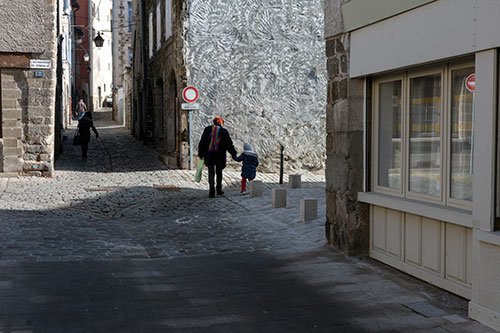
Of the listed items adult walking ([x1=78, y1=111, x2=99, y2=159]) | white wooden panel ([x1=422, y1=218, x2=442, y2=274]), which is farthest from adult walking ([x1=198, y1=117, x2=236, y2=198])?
adult walking ([x1=78, y1=111, x2=99, y2=159])

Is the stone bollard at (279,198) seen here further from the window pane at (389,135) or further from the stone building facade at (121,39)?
the stone building facade at (121,39)

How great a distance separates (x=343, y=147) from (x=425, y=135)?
1.20 m

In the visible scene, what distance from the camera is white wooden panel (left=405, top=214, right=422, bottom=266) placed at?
5461 mm

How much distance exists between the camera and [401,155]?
587cm

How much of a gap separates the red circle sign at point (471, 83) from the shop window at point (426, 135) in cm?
3

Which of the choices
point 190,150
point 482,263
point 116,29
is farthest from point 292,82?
point 116,29

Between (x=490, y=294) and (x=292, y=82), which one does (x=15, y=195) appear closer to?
(x=292, y=82)

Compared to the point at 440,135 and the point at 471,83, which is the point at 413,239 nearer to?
the point at 440,135

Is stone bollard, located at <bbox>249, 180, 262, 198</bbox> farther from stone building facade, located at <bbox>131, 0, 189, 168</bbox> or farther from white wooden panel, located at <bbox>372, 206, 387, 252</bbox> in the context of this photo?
white wooden panel, located at <bbox>372, 206, 387, 252</bbox>

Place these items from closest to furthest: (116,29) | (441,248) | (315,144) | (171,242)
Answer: (441,248) < (171,242) < (315,144) < (116,29)

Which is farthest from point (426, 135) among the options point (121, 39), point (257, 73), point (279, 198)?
point (121, 39)

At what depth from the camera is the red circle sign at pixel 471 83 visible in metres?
4.77

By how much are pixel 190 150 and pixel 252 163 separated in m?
3.78

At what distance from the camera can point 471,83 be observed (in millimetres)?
4820
